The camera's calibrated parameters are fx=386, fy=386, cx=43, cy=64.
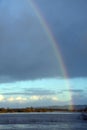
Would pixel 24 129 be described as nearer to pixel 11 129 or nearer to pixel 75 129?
pixel 11 129

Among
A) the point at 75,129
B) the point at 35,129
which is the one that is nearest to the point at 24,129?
the point at 35,129

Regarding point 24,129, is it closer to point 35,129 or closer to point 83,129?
point 35,129

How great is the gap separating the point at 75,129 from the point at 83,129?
96cm

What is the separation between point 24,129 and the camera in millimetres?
47844

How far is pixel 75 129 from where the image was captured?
46.4 m

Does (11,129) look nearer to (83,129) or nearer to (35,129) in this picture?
(35,129)

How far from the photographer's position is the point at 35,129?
47.6 meters

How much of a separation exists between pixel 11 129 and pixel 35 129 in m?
2.97

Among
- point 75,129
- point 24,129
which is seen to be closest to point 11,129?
point 24,129

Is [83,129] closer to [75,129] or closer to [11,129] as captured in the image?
[75,129]

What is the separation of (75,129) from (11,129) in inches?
311

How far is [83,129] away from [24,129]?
24.0 feet
